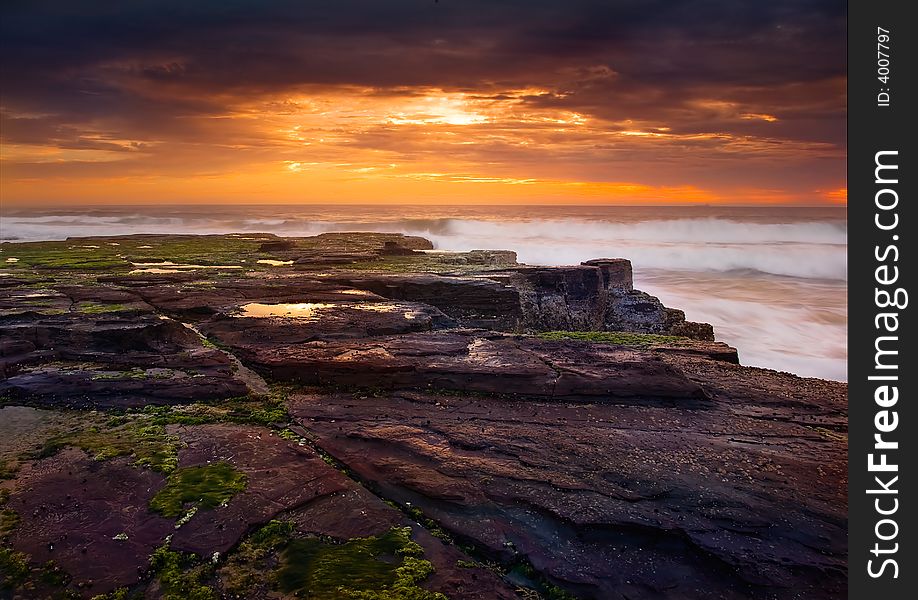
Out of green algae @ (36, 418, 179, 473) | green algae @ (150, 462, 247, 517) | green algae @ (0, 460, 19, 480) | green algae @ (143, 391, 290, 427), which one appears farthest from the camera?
green algae @ (143, 391, 290, 427)

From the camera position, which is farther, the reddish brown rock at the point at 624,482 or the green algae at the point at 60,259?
the green algae at the point at 60,259

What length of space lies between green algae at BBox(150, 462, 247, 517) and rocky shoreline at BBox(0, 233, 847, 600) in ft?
0.12

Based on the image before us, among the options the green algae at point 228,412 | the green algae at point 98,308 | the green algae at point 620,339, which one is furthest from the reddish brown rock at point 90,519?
the green algae at point 620,339

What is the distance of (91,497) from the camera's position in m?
8.15

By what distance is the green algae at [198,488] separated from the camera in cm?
800

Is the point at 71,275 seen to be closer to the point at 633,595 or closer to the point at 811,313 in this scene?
the point at 633,595

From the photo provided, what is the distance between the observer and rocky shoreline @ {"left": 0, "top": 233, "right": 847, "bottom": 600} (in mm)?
6891

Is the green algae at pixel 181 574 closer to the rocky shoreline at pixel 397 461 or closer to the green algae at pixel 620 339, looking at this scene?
the rocky shoreline at pixel 397 461

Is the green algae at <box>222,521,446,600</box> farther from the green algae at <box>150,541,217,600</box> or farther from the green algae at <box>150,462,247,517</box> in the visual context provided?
the green algae at <box>150,462,247,517</box>

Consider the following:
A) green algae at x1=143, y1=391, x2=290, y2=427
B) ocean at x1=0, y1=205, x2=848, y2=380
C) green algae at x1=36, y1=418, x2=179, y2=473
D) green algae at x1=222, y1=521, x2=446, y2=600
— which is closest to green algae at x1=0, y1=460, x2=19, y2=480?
A: green algae at x1=36, y1=418, x2=179, y2=473

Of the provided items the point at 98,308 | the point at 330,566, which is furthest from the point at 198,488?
the point at 98,308

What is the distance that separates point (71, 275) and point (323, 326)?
16224 millimetres

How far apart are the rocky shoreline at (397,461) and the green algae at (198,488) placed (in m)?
0.04

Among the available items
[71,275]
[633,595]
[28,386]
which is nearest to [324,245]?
[71,275]
